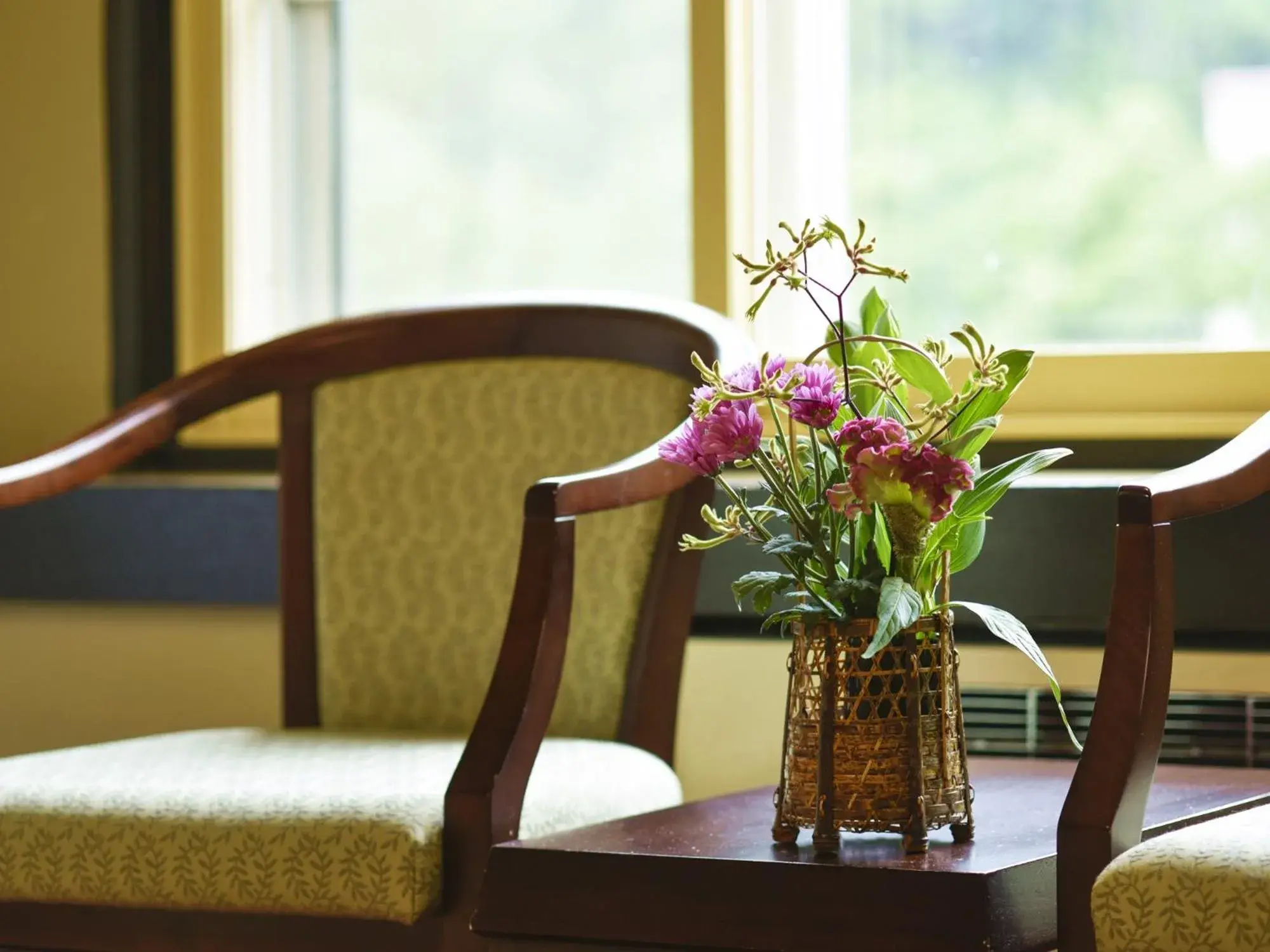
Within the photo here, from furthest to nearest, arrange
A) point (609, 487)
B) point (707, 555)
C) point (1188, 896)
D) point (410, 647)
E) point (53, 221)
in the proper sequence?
point (53, 221) < point (707, 555) < point (410, 647) < point (609, 487) < point (1188, 896)

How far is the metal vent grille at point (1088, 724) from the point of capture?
2.12 metres

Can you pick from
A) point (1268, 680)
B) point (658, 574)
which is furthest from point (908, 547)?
point (1268, 680)

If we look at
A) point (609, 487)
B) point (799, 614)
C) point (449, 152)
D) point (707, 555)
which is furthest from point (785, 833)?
point (449, 152)

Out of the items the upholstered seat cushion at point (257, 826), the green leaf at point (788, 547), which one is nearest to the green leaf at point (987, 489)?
the green leaf at point (788, 547)

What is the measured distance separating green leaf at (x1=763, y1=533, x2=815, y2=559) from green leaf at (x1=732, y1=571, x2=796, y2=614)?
0.06 feet

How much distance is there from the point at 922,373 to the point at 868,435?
13 centimetres

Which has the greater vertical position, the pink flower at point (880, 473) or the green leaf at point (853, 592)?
the pink flower at point (880, 473)

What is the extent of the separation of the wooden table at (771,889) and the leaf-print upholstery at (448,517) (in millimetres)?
600

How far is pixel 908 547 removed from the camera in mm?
1329

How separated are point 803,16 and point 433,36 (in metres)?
0.60

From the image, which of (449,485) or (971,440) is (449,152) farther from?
(971,440)

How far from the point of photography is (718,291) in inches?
97.3

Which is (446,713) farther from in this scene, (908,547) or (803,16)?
(803,16)

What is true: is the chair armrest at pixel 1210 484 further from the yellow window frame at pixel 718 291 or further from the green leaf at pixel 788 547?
the yellow window frame at pixel 718 291
